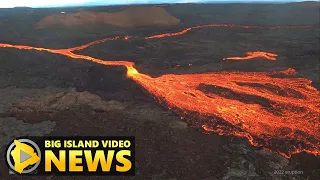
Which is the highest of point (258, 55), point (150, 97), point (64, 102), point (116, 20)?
point (116, 20)

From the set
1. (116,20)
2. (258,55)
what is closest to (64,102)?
(258,55)

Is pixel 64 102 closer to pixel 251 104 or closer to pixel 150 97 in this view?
pixel 150 97

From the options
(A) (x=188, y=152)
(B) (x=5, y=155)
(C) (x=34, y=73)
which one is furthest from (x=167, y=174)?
(C) (x=34, y=73)

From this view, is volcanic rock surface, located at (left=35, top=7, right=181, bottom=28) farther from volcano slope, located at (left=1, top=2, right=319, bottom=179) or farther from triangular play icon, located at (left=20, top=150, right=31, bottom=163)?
triangular play icon, located at (left=20, top=150, right=31, bottom=163)

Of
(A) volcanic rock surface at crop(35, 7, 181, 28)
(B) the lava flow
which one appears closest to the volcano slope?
(B) the lava flow

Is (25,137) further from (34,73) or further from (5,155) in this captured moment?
(34,73)

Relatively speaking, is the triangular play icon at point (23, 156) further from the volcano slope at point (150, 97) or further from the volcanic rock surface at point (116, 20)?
the volcanic rock surface at point (116, 20)
